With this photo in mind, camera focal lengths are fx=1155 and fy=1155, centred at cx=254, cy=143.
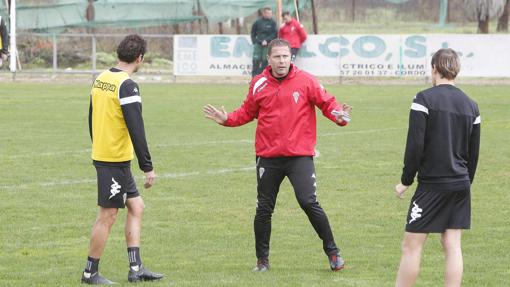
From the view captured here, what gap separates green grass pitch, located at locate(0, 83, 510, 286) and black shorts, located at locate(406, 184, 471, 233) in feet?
4.32

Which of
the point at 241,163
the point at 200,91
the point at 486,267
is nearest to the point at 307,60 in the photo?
the point at 200,91

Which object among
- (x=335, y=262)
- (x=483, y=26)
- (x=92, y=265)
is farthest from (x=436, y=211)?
(x=483, y=26)

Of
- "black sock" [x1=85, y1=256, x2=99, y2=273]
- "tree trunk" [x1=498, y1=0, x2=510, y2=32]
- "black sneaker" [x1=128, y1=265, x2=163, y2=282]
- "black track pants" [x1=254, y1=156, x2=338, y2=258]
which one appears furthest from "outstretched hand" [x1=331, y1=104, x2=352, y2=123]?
"tree trunk" [x1=498, y1=0, x2=510, y2=32]

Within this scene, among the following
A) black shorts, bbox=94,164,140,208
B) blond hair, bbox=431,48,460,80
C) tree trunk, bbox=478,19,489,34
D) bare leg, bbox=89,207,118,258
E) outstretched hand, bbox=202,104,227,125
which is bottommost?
tree trunk, bbox=478,19,489,34

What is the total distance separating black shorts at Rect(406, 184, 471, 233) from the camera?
703 centimetres

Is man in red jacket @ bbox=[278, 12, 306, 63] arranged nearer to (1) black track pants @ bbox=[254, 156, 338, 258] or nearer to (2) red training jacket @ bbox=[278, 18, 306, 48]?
(2) red training jacket @ bbox=[278, 18, 306, 48]

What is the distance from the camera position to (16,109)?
79.3 feet

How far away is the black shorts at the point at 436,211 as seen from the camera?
23.1 ft

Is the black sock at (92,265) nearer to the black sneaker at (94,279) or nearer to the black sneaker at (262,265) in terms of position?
the black sneaker at (94,279)

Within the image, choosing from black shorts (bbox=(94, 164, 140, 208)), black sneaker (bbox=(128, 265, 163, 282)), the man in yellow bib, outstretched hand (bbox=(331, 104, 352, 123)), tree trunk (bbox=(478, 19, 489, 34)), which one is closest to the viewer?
the man in yellow bib

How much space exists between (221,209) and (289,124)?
11.6ft

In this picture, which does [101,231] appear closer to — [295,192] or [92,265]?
[92,265]

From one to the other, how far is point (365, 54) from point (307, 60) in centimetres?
163

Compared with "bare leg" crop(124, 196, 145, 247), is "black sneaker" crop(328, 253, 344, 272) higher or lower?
lower
